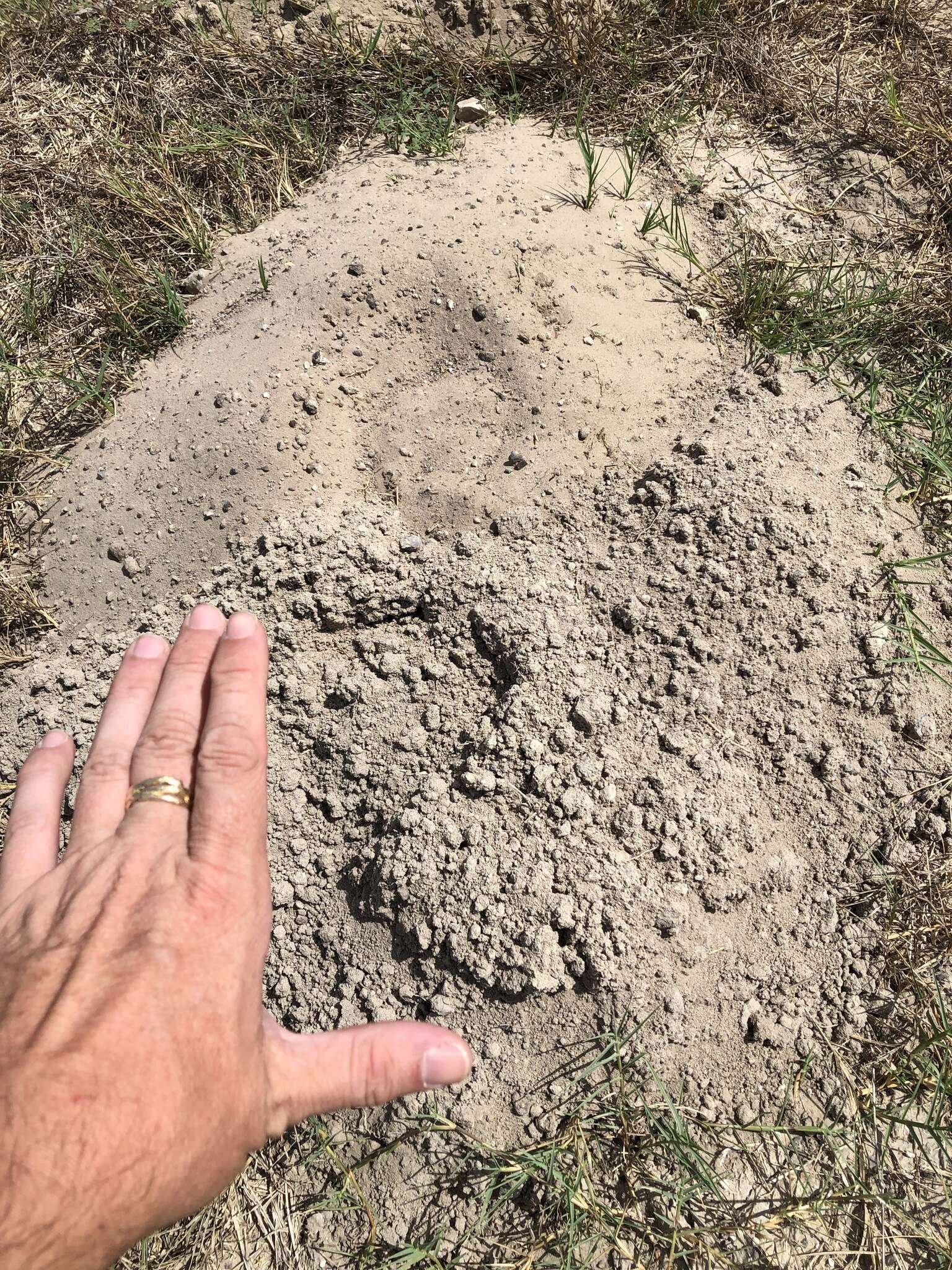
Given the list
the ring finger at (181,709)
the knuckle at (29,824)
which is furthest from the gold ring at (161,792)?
the knuckle at (29,824)

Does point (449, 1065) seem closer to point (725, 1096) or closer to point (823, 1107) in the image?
point (725, 1096)

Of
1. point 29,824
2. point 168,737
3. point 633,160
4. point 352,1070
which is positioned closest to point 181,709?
point 168,737

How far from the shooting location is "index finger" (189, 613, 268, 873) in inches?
65.4

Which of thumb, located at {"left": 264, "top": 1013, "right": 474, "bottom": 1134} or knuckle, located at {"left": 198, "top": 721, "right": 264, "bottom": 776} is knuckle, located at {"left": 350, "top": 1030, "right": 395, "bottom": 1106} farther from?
knuckle, located at {"left": 198, "top": 721, "right": 264, "bottom": 776}

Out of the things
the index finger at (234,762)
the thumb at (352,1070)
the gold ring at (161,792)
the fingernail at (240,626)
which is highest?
the fingernail at (240,626)

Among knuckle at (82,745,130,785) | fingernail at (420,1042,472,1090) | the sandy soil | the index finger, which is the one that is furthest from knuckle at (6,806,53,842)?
fingernail at (420,1042,472,1090)

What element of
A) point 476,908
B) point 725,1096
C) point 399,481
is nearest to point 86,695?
point 399,481

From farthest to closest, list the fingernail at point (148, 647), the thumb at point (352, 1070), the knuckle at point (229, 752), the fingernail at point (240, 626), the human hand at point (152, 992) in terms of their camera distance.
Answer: the fingernail at point (148, 647) → the fingernail at point (240, 626) → the knuckle at point (229, 752) → the thumb at point (352, 1070) → the human hand at point (152, 992)

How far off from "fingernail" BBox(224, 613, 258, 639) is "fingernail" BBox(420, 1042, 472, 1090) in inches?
36.5

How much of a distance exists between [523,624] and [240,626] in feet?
2.24

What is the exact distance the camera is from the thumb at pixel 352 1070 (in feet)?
5.13

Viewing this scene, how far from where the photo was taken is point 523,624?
2.09m

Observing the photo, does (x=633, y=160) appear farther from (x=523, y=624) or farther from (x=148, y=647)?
(x=148, y=647)

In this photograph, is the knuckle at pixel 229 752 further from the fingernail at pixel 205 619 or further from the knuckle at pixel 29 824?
the knuckle at pixel 29 824
